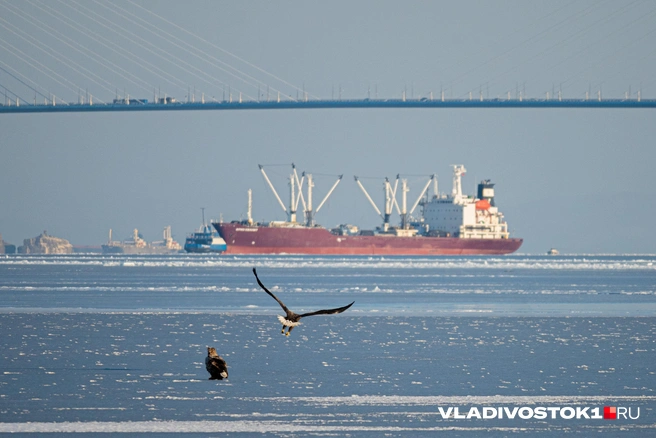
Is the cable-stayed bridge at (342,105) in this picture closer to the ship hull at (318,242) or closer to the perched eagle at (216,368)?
the ship hull at (318,242)

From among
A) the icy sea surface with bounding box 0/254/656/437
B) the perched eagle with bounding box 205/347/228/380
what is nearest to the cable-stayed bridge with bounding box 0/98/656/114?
the icy sea surface with bounding box 0/254/656/437

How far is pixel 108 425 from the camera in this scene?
318 inches

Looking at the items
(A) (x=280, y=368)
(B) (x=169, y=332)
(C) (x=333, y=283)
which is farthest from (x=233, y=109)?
(A) (x=280, y=368)

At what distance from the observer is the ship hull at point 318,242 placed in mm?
87000

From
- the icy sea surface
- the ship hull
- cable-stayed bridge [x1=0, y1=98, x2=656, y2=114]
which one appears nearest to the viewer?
the icy sea surface

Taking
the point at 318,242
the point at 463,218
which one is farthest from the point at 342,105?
the point at 463,218

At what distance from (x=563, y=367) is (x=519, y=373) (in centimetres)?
69

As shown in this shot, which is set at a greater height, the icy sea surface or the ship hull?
the ship hull

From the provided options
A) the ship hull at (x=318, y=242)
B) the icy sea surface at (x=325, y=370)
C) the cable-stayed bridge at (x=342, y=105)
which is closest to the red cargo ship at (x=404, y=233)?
the ship hull at (x=318, y=242)

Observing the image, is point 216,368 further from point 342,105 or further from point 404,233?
point 404,233

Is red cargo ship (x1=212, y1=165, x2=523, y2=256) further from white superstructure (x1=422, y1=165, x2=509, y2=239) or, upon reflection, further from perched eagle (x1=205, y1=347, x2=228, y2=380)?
perched eagle (x1=205, y1=347, x2=228, y2=380)

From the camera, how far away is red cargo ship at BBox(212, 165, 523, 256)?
87.5 metres

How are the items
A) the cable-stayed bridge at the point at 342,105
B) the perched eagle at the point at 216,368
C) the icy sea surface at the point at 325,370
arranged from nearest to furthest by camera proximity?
1. the icy sea surface at the point at 325,370
2. the perched eagle at the point at 216,368
3. the cable-stayed bridge at the point at 342,105

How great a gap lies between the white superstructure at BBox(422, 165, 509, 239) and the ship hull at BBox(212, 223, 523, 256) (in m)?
1.30
